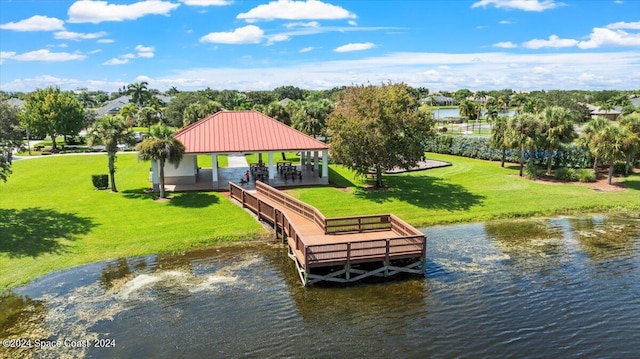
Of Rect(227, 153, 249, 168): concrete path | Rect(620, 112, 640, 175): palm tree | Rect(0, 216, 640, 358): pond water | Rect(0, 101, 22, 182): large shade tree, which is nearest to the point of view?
Rect(0, 216, 640, 358): pond water

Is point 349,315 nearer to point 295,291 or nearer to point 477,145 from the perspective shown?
point 295,291

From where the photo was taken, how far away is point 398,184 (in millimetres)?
33375

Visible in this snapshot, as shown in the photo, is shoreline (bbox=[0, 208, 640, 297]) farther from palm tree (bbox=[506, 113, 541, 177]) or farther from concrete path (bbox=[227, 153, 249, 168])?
concrete path (bbox=[227, 153, 249, 168])

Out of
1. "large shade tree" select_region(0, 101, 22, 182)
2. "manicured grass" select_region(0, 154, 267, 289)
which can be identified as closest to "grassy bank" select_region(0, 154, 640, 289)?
"manicured grass" select_region(0, 154, 267, 289)

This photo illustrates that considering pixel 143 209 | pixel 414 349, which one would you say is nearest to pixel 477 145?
pixel 143 209

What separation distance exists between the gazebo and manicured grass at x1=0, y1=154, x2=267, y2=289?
252 centimetres

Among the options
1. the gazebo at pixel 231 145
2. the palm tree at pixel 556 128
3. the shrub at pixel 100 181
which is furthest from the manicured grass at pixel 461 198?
the shrub at pixel 100 181

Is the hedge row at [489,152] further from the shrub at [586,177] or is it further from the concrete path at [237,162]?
the concrete path at [237,162]

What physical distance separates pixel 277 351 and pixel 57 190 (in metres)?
25.8

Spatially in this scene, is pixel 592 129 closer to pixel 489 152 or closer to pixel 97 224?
pixel 489 152

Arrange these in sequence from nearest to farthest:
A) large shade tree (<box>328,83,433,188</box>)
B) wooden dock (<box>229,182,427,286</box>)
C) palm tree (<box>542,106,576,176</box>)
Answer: wooden dock (<box>229,182,427,286</box>), large shade tree (<box>328,83,433,188</box>), palm tree (<box>542,106,576,176</box>)

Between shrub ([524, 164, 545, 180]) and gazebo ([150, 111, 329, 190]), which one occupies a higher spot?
gazebo ([150, 111, 329, 190])

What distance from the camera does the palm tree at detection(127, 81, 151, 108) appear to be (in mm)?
100812

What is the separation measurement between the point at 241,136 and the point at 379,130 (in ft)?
34.7
